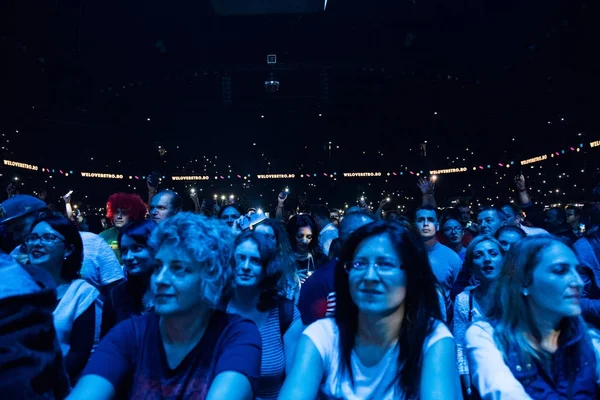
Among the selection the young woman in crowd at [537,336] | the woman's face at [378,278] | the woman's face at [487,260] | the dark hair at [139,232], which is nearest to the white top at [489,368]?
the young woman in crowd at [537,336]

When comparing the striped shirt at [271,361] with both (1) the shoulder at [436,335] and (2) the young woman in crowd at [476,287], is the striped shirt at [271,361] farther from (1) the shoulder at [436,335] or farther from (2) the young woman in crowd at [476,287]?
(2) the young woman in crowd at [476,287]

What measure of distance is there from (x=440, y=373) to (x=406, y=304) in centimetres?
30

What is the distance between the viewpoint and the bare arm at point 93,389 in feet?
5.10

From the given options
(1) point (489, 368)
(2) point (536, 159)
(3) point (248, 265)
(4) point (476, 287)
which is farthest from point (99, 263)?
(2) point (536, 159)

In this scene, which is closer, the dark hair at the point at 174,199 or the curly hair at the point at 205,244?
the curly hair at the point at 205,244

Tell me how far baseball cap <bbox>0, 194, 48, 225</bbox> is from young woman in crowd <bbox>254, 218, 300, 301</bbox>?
72.6 inches

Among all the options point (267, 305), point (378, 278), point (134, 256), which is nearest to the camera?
point (378, 278)

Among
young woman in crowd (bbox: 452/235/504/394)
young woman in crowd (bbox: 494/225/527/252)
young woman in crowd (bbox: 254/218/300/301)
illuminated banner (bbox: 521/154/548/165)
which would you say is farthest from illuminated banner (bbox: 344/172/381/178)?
young woman in crowd (bbox: 452/235/504/394)

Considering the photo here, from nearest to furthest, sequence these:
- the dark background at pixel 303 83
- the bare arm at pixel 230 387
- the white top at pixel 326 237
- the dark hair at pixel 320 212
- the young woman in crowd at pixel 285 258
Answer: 1. the bare arm at pixel 230 387
2. the young woman in crowd at pixel 285 258
3. the white top at pixel 326 237
4. the dark hair at pixel 320 212
5. the dark background at pixel 303 83

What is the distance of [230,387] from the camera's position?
1566 mm

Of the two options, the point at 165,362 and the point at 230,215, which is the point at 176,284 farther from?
the point at 230,215

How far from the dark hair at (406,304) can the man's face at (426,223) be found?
11.0 ft

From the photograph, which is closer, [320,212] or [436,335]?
[436,335]

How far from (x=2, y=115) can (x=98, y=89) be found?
3.28 meters
